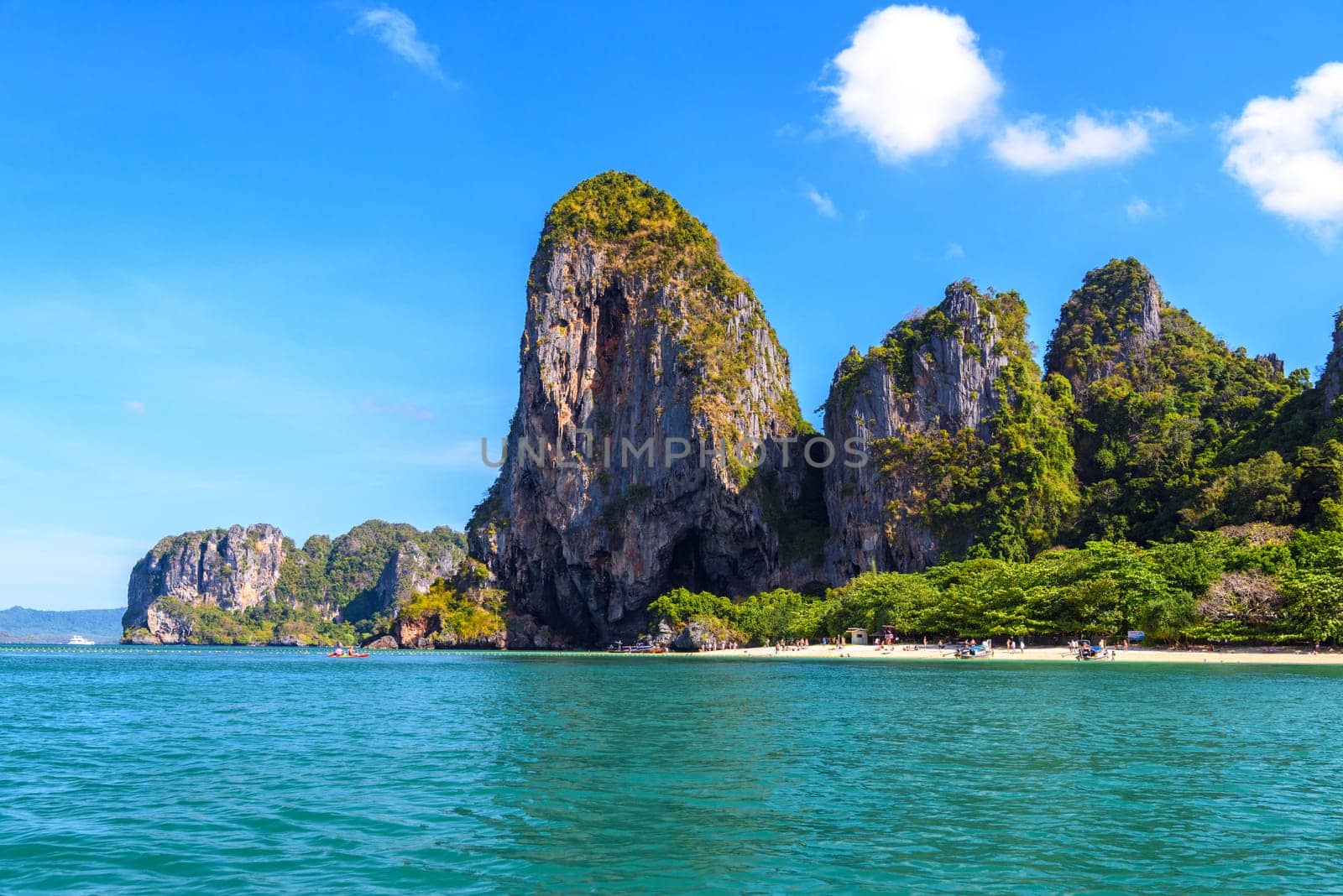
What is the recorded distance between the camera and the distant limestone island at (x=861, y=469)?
65.2 metres

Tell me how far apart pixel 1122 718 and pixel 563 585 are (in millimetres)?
93165

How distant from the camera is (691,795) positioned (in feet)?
49.5

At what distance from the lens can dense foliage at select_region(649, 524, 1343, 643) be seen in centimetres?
4891

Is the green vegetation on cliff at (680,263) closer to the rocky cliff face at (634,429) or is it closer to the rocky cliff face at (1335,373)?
the rocky cliff face at (634,429)

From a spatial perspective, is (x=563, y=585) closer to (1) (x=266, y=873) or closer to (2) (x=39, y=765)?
(2) (x=39, y=765)

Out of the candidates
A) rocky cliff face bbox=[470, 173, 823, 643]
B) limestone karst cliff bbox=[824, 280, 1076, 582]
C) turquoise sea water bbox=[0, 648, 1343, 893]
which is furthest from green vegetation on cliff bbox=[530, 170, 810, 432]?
turquoise sea water bbox=[0, 648, 1343, 893]

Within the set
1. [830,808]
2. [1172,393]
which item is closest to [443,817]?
[830,808]

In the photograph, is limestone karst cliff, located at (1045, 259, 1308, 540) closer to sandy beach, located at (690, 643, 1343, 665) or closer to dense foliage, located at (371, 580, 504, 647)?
sandy beach, located at (690, 643, 1343, 665)

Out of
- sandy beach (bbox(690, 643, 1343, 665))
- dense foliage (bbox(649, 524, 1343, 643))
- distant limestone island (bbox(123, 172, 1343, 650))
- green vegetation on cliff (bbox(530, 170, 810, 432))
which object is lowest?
sandy beach (bbox(690, 643, 1343, 665))

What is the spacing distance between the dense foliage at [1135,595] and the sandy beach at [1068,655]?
105 cm

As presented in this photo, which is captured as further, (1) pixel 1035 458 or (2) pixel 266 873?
(1) pixel 1035 458

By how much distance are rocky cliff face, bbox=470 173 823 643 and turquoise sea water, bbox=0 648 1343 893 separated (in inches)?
2849

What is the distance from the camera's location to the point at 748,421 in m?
106

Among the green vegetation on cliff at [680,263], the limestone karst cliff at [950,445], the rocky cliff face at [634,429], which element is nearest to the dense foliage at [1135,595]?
the limestone karst cliff at [950,445]
